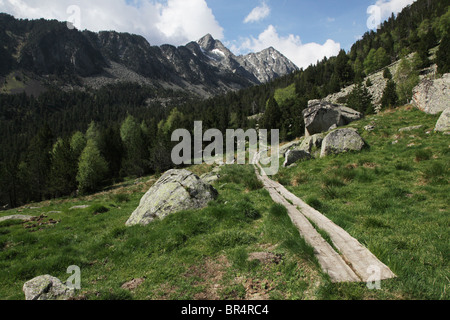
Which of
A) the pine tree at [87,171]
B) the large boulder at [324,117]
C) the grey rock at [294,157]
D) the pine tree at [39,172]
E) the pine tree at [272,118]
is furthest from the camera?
the pine tree at [272,118]

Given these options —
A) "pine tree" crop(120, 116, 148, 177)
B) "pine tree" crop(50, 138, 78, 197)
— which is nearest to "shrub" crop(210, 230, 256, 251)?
"pine tree" crop(50, 138, 78, 197)

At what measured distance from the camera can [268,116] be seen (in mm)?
70375

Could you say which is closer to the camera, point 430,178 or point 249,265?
point 249,265

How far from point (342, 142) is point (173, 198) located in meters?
16.5

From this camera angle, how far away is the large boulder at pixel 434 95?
66.6 feet

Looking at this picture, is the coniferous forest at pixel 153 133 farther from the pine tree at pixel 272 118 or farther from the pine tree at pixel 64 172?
the pine tree at pixel 272 118

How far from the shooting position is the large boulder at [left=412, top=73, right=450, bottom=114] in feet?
66.6

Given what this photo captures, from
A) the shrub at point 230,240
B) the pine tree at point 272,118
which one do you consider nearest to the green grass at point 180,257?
the shrub at point 230,240

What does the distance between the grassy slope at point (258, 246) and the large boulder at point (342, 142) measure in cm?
486

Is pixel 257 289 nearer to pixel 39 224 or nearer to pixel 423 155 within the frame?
pixel 423 155

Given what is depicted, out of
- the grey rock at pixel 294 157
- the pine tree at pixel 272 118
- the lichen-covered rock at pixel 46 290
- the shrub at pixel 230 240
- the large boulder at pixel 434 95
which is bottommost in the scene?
the lichen-covered rock at pixel 46 290

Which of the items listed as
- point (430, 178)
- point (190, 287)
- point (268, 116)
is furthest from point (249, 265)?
point (268, 116)
